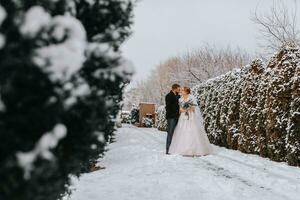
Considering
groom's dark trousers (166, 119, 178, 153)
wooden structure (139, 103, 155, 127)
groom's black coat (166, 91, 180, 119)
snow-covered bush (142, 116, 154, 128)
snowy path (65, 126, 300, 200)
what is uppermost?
wooden structure (139, 103, 155, 127)

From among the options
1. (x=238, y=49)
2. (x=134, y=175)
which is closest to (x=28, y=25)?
(x=134, y=175)

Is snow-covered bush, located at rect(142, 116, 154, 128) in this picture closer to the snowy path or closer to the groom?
the groom

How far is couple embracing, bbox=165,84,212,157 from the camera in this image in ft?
45.8

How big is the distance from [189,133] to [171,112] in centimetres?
86

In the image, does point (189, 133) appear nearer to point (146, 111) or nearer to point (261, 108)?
point (261, 108)

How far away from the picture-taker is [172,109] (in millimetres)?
14477

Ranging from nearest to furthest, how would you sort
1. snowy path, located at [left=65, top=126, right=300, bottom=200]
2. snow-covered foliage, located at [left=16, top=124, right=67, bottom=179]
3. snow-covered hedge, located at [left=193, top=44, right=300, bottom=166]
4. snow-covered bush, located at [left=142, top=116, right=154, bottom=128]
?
snow-covered foliage, located at [left=16, top=124, right=67, bottom=179], snowy path, located at [left=65, top=126, right=300, bottom=200], snow-covered hedge, located at [left=193, top=44, right=300, bottom=166], snow-covered bush, located at [left=142, top=116, right=154, bottom=128]

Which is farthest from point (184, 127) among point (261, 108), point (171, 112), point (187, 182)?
point (187, 182)

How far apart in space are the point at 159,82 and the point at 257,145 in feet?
278

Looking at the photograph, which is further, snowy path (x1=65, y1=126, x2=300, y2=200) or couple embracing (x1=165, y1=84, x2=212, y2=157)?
couple embracing (x1=165, y1=84, x2=212, y2=157)

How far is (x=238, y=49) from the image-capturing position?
59.2 meters

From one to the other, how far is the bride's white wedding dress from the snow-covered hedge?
1777mm

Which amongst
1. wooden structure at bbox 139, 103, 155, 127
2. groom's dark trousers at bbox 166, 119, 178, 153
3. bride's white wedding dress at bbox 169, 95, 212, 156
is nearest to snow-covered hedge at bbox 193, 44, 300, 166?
bride's white wedding dress at bbox 169, 95, 212, 156

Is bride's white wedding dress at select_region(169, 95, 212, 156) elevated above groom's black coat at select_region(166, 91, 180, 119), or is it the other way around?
groom's black coat at select_region(166, 91, 180, 119)
